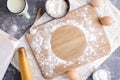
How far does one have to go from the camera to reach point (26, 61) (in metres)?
1.00

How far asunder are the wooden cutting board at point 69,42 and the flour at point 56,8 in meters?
0.03

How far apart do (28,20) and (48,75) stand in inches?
7.7

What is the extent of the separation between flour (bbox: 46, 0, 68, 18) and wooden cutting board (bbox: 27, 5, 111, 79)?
26mm

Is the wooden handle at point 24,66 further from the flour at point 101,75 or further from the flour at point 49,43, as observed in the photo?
the flour at point 101,75

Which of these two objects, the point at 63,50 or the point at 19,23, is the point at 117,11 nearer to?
the point at 63,50

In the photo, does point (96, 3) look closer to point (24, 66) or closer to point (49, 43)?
point (49, 43)

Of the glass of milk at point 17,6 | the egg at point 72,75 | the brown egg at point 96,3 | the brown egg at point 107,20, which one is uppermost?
the glass of milk at point 17,6

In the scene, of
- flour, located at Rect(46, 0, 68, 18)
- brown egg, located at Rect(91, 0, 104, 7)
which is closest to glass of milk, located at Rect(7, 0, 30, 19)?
flour, located at Rect(46, 0, 68, 18)

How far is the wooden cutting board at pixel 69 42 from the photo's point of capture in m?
1.03

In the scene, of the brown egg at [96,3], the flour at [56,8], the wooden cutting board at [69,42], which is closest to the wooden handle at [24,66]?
the wooden cutting board at [69,42]

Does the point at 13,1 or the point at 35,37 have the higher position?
the point at 13,1

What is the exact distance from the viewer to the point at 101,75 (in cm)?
103

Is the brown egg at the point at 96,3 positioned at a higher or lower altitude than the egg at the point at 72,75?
higher

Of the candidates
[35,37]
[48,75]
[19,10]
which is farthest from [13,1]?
[48,75]
